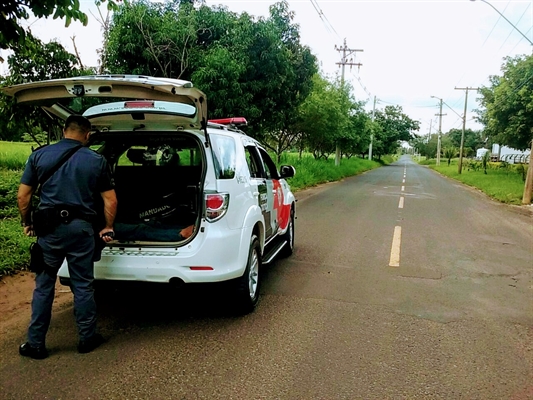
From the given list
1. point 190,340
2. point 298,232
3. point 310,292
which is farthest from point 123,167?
point 298,232

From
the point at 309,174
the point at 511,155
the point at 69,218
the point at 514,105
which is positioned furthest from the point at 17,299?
the point at 511,155

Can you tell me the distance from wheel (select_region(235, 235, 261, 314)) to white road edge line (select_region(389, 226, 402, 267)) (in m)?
2.71

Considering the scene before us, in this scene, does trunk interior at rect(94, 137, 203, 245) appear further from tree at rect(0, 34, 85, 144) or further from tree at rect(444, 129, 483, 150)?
tree at rect(444, 129, 483, 150)

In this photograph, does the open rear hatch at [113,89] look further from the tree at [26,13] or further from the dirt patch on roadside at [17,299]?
the dirt patch on roadside at [17,299]

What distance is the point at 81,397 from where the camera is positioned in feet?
9.86

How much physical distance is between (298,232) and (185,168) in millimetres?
4445

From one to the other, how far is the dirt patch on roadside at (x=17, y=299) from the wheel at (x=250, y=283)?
1.88m

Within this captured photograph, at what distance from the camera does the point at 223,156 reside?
4.41 m

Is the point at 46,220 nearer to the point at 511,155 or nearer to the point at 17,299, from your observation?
the point at 17,299

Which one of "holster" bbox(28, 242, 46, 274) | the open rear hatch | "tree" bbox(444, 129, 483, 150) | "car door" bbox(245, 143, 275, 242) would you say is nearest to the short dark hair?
the open rear hatch

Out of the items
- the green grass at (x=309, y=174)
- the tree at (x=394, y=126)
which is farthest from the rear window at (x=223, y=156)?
the tree at (x=394, y=126)

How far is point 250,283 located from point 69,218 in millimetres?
1852

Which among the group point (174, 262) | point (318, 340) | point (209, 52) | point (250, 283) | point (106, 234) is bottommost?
point (318, 340)

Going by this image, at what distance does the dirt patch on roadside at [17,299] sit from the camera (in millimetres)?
4277
